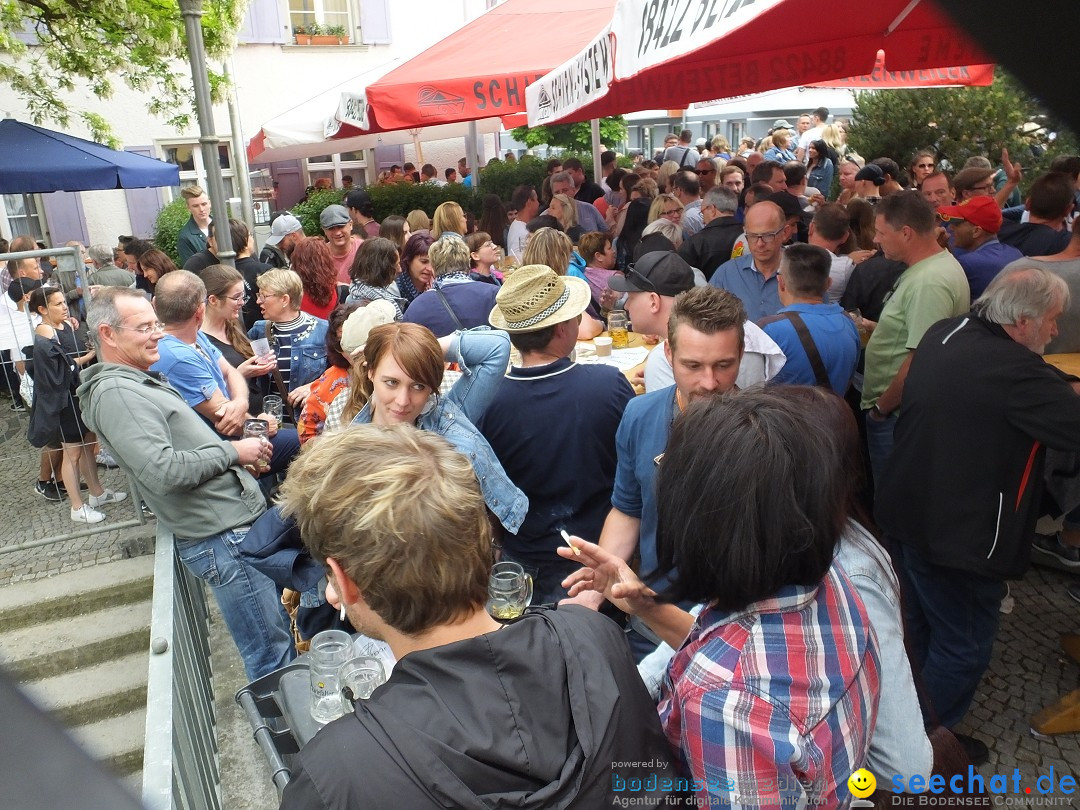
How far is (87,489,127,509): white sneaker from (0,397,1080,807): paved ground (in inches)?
4.0

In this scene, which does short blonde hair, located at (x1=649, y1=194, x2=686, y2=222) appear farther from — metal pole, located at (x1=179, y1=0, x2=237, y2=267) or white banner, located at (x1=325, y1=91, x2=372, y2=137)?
metal pole, located at (x1=179, y1=0, x2=237, y2=267)

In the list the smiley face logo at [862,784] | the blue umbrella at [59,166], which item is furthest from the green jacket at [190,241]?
the smiley face logo at [862,784]

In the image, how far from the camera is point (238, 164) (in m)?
16.9

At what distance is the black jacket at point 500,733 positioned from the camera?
116 cm

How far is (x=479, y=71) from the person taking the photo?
6.92 metres

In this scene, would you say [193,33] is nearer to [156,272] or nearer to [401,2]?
[156,272]

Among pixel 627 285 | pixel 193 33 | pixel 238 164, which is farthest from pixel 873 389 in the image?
pixel 238 164

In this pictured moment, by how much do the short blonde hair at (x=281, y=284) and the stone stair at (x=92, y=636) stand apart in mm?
2056

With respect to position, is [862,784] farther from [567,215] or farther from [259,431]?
[567,215]

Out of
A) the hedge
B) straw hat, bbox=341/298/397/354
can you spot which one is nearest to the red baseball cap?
straw hat, bbox=341/298/397/354

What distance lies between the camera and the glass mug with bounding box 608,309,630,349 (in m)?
5.06

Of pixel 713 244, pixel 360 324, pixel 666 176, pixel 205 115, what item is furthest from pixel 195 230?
pixel 666 176

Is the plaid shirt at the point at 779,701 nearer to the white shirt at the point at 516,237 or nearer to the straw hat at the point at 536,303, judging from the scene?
the straw hat at the point at 536,303

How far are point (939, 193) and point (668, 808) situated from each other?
266 inches
